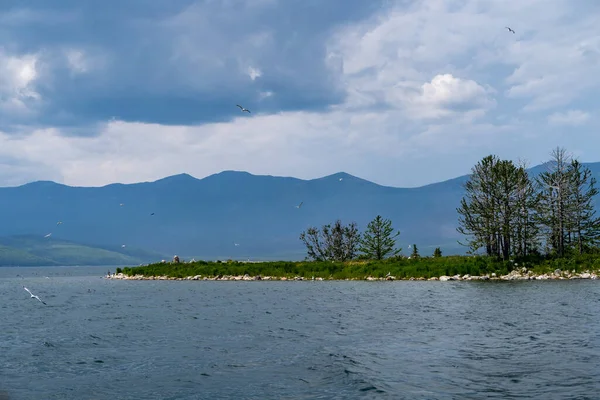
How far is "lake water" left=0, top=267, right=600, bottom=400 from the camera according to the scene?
2241 centimetres

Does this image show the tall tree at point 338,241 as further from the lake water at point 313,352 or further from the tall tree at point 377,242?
the lake water at point 313,352

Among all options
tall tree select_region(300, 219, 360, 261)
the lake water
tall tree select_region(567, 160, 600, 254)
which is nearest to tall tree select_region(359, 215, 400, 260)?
tall tree select_region(300, 219, 360, 261)

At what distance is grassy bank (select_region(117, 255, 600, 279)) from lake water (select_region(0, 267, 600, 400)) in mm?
40351

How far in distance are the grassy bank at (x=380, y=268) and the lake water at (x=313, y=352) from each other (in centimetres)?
4035

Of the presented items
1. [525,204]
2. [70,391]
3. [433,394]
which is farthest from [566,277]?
[70,391]

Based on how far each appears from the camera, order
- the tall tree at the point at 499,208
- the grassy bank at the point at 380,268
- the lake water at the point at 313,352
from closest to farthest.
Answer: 1. the lake water at the point at 313,352
2. the grassy bank at the point at 380,268
3. the tall tree at the point at 499,208

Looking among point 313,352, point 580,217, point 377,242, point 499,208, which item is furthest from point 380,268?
point 313,352

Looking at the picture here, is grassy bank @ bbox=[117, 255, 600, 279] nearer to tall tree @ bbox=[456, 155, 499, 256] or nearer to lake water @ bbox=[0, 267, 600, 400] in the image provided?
tall tree @ bbox=[456, 155, 499, 256]

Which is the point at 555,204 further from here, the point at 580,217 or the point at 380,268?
the point at 380,268

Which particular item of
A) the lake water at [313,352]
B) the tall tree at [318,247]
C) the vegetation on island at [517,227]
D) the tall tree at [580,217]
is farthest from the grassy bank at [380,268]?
the lake water at [313,352]

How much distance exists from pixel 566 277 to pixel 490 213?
57.0 ft

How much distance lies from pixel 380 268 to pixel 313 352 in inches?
3058

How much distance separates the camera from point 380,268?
106438mm

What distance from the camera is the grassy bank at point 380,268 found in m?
92.8
